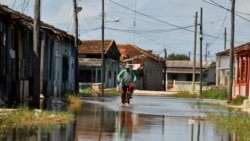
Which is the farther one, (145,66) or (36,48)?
(145,66)

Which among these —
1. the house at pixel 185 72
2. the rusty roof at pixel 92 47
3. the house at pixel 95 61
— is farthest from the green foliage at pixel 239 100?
the house at pixel 185 72

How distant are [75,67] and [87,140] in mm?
35355

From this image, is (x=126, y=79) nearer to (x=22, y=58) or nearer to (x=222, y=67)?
(x=22, y=58)

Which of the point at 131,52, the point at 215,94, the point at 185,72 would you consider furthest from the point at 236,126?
the point at 185,72

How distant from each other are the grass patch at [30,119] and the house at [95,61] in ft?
174

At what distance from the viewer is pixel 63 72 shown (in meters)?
46.0

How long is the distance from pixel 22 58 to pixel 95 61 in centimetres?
4197

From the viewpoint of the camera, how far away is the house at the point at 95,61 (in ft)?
239

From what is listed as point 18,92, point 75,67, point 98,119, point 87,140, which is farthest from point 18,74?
point 75,67

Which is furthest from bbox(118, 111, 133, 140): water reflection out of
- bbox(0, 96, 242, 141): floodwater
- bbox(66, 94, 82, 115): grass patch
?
bbox(66, 94, 82, 115): grass patch

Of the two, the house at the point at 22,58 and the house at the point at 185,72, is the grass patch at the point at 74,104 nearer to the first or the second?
the house at the point at 22,58

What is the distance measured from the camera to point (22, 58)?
100 feet

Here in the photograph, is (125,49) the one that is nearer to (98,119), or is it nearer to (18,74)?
(18,74)

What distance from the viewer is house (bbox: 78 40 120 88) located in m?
72.8
